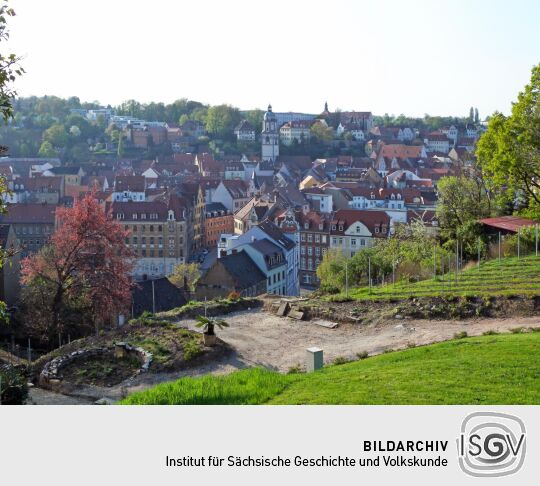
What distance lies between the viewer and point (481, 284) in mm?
20453

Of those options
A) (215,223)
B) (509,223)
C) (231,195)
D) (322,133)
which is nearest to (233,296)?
(509,223)

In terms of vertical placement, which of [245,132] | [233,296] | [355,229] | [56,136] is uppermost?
[245,132]

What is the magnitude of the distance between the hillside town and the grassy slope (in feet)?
33.7

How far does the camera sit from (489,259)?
2503 cm

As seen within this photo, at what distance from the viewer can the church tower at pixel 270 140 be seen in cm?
12925

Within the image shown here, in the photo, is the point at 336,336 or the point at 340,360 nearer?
the point at 340,360

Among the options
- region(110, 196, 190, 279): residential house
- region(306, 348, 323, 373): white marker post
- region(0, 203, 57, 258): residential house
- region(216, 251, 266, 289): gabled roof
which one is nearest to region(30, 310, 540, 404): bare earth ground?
region(306, 348, 323, 373): white marker post

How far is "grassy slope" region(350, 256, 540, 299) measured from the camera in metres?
19.5

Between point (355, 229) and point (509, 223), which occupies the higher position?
point (509, 223)

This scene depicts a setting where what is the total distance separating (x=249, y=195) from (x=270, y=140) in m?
36.9

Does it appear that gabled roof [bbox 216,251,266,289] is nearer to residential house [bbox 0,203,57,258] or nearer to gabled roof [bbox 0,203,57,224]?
→ residential house [bbox 0,203,57,258]

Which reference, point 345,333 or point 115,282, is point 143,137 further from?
point 345,333
